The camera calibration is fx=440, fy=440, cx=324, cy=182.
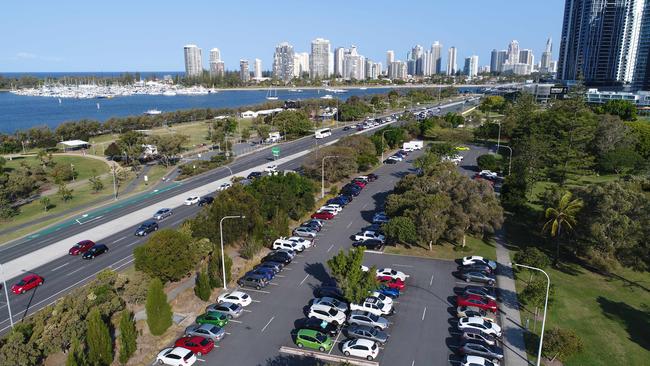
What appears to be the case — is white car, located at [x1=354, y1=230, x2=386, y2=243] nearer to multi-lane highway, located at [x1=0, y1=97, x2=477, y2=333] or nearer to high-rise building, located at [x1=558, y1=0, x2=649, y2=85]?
multi-lane highway, located at [x1=0, y1=97, x2=477, y2=333]

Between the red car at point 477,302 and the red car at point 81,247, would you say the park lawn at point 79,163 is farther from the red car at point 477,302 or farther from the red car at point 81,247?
the red car at point 477,302

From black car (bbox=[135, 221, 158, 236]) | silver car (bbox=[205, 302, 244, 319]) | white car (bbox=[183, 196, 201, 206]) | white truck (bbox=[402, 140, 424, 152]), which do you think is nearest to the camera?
silver car (bbox=[205, 302, 244, 319])

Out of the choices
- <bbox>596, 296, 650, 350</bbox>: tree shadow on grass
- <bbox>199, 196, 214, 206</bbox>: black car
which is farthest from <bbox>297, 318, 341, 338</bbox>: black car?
<bbox>199, 196, 214, 206</bbox>: black car

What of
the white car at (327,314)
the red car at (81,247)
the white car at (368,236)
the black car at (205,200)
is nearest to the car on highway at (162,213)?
the black car at (205,200)

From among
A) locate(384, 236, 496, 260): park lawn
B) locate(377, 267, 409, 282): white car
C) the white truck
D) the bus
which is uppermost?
the bus

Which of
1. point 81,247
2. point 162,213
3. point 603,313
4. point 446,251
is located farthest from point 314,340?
point 162,213

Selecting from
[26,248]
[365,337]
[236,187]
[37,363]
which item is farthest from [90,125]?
[365,337]

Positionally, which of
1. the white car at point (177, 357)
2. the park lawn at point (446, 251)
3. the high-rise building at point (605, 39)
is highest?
the high-rise building at point (605, 39)
